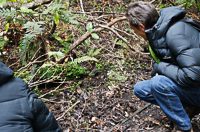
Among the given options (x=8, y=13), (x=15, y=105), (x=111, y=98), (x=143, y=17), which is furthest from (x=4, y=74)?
(x=8, y=13)

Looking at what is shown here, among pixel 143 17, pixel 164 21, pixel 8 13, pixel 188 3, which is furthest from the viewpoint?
pixel 188 3

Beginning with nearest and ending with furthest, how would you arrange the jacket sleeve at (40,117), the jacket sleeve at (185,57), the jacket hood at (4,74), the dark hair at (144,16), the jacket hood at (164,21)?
1. the jacket hood at (4,74)
2. the jacket sleeve at (40,117)
3. the jacket sleeve at (185,57)
4. the jacket hood at (164,21)
5. the dark hair at (144,16)

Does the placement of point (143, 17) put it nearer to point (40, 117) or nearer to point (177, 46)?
point (177, 46)

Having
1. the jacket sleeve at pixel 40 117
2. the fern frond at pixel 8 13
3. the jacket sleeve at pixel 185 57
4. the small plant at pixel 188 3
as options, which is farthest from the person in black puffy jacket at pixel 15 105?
the small plant at pixel 188 3

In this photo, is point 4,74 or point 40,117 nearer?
point 4,74

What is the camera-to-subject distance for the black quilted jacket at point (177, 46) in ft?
10.9

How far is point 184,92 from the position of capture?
3.66 metres

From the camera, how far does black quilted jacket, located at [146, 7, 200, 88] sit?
131 inches

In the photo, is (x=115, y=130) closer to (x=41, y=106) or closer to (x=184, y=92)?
(x=184, y=92)

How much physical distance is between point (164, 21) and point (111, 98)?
5.41 feet

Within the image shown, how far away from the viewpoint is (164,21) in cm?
347

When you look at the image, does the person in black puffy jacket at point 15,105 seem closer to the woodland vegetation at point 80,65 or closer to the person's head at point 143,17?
the person's head at point 143,17

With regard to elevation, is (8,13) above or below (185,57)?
above

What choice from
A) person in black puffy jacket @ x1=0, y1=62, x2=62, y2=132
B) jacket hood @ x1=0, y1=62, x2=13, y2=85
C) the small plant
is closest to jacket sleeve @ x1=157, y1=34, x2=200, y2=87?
person in black puffy jacket @ x1=0, y1=62, x2=62, y2=132
